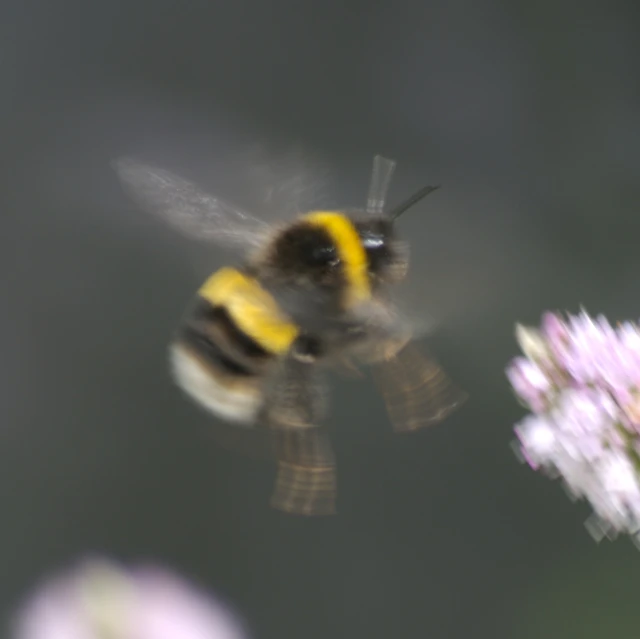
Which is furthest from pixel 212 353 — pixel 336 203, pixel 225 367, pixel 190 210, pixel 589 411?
pixel 336 203

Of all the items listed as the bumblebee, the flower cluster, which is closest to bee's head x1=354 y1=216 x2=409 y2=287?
the bumblebee

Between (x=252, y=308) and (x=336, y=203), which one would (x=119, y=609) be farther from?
(x=336, y=203)

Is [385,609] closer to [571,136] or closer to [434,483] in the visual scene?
[434,483]

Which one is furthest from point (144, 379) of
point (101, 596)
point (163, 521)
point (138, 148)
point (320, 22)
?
point (320, 22)

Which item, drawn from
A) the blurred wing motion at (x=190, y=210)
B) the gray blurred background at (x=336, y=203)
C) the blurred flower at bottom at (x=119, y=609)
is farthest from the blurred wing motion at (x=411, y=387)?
the gray blurred background at (x=336, y=203)

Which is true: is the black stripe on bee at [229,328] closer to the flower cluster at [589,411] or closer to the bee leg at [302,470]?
the bee leg at [302,470]

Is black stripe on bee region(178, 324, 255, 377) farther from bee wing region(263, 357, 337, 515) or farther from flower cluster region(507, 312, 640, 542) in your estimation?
flower cluster region(507, 312, 640, 542)

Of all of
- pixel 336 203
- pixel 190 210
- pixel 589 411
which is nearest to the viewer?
pixel 589 411
